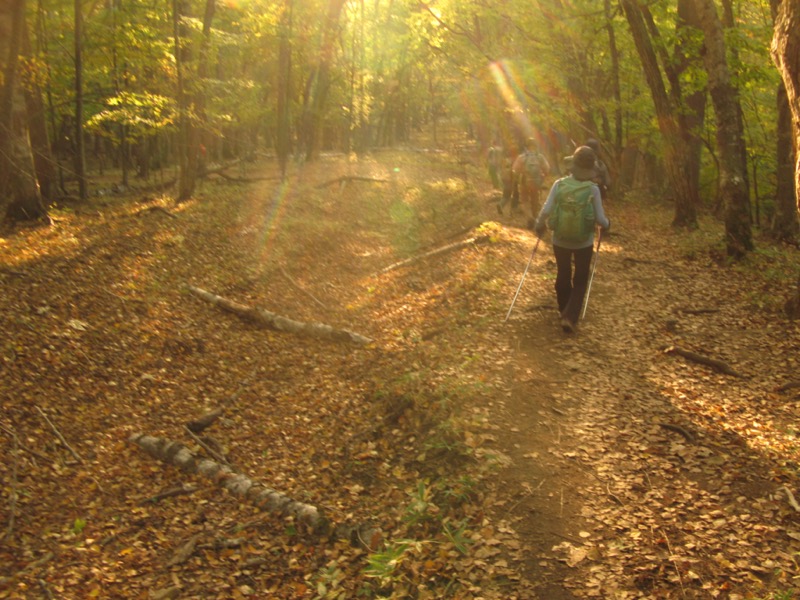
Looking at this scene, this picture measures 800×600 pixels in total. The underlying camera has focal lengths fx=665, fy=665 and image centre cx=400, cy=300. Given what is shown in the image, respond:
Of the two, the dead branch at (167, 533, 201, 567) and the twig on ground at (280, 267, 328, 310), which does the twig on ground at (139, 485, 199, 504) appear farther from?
the twig on ground at (280, 267, 328, 310)

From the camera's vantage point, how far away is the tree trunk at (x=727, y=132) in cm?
1289

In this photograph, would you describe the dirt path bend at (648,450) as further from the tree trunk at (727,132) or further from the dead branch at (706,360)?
the tree trunk at (727,132)

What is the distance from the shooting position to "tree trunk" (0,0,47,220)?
15.1 metres

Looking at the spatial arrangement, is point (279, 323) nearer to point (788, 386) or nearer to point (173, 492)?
point (173, 492)

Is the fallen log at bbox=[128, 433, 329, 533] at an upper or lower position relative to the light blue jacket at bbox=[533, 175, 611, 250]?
lower

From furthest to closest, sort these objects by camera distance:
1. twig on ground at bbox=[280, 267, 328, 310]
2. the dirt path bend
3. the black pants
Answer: twig on ground at bbox=[280, 267, 328, 310] → the black pants → the dirt path bend

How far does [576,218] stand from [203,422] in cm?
607

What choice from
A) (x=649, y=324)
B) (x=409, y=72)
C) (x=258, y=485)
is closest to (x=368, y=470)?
(x=258, y=485)

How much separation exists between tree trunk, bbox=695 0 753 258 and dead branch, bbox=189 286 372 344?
785cm

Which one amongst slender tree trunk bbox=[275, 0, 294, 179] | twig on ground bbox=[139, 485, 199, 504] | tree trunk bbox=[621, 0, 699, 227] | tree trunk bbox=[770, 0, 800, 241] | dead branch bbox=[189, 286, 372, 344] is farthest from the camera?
slender tree trunk bbox=[275, 0, 294, 179]

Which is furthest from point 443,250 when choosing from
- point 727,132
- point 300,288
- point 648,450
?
point 648,450

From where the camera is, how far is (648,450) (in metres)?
7.01

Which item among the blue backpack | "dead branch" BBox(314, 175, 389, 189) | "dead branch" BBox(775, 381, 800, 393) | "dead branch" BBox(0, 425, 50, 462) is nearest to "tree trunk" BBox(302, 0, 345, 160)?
"dead branch" BBox(314, 175, 389, 189)

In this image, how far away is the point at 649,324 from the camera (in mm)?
10883
